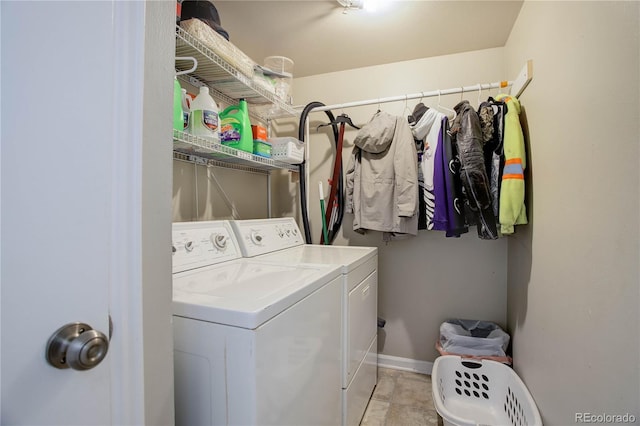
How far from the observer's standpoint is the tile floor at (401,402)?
168 cm

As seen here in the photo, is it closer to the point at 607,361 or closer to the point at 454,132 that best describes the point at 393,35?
the point at 454,132

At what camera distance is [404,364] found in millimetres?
2232

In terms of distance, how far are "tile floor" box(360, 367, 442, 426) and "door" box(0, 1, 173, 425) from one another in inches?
64.9

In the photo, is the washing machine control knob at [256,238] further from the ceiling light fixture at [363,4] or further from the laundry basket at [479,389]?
the ceiling light fixture at [363,4]

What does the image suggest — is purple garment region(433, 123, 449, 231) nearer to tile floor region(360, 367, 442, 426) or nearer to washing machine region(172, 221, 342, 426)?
washing machine region(172, 221, 342, 426)

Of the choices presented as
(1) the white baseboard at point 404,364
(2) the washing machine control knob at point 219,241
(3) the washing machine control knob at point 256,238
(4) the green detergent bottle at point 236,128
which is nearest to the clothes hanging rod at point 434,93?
(4) the green detergent bottle at point 236,128

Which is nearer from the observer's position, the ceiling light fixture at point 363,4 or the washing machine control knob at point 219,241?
the washing machine control knob at point 219,241

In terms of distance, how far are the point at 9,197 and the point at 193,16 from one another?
4.41 ft

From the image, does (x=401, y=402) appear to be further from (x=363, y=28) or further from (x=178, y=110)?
(x=363, y=28)

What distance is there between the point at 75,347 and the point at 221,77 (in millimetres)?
1517

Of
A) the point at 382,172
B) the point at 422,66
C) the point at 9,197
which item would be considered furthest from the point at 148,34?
the point at 422,66

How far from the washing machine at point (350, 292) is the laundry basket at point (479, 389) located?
1.30 ft

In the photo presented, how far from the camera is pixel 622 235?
797 millimetres

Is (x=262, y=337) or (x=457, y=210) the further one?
(x=457, y=210)
